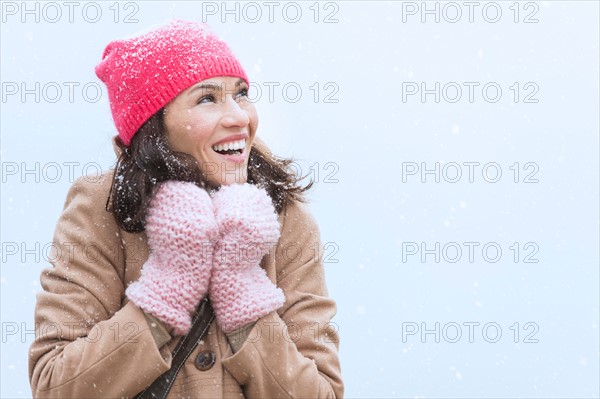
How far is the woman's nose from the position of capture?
311 centimetres

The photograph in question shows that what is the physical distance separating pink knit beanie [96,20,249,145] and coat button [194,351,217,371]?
0.75 m

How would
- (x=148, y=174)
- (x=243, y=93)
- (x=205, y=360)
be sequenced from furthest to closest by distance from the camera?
(x=243, y=93)
(x=148, y=174)
(x=205, y=360)

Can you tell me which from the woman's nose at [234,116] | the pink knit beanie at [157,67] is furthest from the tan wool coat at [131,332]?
the woman's nose at [234,116]

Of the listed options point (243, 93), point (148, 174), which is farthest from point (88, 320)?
point (243, 93)

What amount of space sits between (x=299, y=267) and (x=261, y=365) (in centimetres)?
39

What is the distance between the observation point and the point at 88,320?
3.02 metres

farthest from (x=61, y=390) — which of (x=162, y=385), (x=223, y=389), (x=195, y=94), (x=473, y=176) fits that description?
(x=473, y=176)

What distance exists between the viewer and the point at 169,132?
317 centimetres

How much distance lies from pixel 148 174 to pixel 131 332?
1.67 ft

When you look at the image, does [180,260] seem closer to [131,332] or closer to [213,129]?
[131,332]

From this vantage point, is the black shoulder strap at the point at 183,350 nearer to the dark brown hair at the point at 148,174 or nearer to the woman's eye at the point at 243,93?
the dark brown hair at the point at 148,174

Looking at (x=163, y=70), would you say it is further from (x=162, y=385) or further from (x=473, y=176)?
(x=473, y=176)

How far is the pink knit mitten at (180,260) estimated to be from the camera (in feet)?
9.53

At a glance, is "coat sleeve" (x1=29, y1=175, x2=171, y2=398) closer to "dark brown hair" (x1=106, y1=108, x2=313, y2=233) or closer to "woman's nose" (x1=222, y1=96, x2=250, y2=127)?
"dark brown hair" (x1=106, y1=108, x2=313, y2=233)
